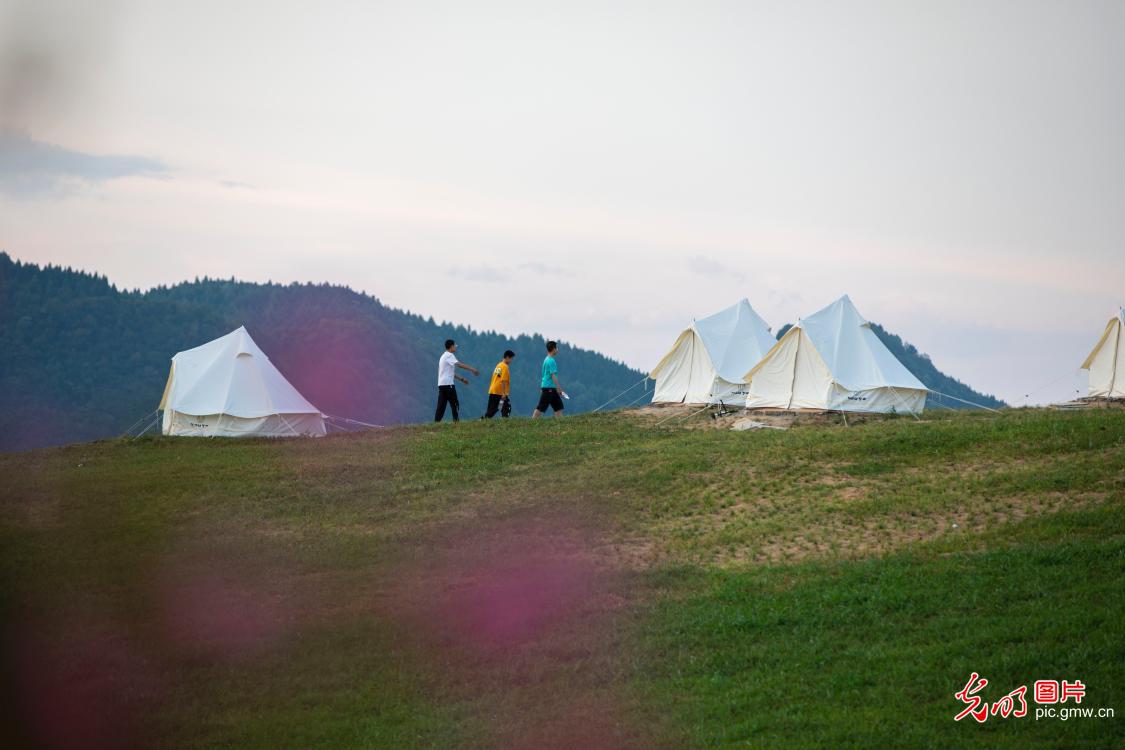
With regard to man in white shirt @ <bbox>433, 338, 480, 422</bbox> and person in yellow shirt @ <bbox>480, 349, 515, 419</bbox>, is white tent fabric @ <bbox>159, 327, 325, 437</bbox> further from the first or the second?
person in yellow shirt @ <bbox>480, 349, 515, 419</bbox>

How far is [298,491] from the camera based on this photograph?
1877 cm

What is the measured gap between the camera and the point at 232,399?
85.2 feet

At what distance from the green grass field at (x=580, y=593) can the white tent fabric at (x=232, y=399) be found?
183 inches

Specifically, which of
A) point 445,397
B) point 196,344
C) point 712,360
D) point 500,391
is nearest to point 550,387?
point 500,391

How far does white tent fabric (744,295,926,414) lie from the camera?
85.0 feet

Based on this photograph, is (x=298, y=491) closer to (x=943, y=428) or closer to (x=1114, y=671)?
(x=943, y=428)

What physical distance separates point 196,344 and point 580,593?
6537 cm

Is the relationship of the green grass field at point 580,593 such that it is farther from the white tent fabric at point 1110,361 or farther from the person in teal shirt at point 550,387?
the white tent fabric at point 1110,361

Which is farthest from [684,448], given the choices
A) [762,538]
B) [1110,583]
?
[1110,583]

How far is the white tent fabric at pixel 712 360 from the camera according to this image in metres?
29.7

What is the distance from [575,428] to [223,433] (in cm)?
852

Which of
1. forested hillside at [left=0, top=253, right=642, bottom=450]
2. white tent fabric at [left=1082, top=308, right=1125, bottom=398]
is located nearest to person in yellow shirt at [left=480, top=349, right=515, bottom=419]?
white tent fabric at [left=1082, top=308, right=1125, bottom=398]

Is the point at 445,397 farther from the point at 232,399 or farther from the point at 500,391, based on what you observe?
the point at 232,399

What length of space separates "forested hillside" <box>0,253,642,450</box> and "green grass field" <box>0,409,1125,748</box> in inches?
1042
